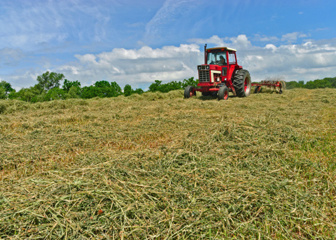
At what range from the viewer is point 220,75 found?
40.0 ft

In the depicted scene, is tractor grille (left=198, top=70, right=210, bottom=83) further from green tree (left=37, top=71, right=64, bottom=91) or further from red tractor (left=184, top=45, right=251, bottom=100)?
green tree (left=37, top=71, right=64, bottom=91)

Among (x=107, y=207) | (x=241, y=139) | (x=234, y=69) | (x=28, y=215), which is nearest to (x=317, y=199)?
(x=241, y=139)

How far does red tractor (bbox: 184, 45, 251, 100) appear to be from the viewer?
11281 millimetres

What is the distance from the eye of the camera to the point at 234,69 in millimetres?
13117

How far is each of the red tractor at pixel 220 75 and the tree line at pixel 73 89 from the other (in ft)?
23.7

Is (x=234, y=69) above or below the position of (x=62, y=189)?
above

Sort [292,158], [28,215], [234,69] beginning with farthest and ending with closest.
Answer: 1. [234,69]
2. [292,158]
3. [28,215]

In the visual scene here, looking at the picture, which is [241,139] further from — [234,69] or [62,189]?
[234,69]

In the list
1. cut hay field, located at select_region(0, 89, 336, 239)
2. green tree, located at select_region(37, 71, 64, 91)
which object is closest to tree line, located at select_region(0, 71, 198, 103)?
green tree, located at select_region(37, 71, 64, 91)

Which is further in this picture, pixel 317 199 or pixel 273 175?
pixel 273 175

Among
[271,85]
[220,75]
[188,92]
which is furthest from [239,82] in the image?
[271,85]

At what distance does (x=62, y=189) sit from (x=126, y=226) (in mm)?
876

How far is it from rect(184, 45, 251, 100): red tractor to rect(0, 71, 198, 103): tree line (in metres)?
7.23

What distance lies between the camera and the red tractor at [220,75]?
11281 mm
